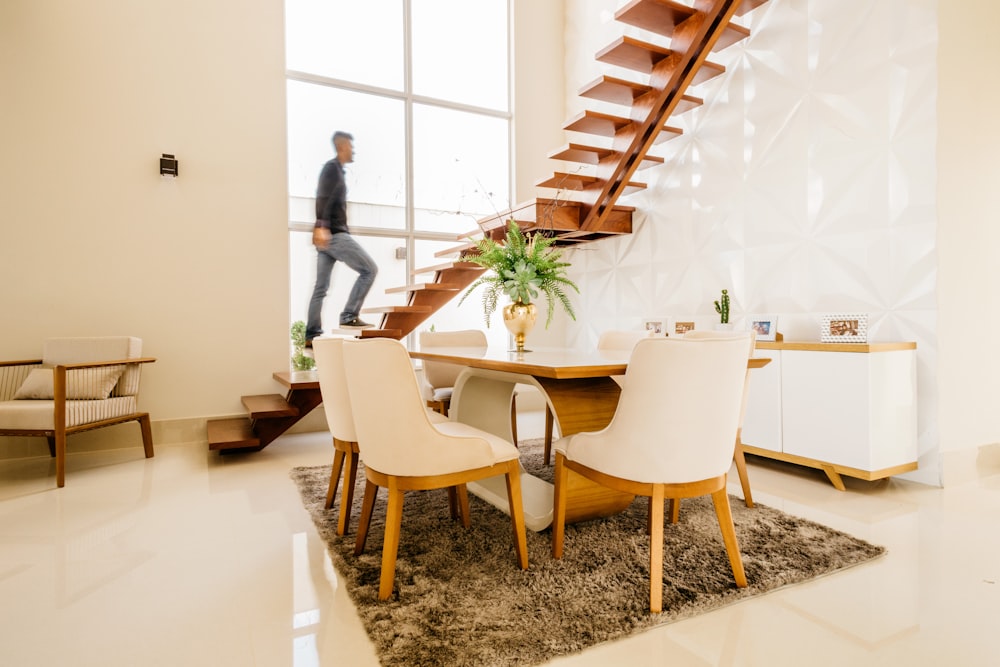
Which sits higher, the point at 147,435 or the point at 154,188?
the point at 154,188

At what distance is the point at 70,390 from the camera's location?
11.1 feet

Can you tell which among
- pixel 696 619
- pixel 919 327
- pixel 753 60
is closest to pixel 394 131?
pixel 753 60

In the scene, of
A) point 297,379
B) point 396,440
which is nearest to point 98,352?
point 297,379

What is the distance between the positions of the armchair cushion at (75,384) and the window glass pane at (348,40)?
10.3 feet

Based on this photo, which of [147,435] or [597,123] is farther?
[597,123]

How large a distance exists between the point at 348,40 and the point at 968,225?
16.9 ft

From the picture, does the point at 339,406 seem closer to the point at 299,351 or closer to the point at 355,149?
the point at 299,351

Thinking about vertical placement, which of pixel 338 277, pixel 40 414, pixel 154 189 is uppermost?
pixel 154 189

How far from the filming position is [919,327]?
2.84 m

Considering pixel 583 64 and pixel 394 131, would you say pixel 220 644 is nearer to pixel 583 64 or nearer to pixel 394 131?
pixel 394 131

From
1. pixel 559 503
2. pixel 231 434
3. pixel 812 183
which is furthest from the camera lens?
pixel 231 434

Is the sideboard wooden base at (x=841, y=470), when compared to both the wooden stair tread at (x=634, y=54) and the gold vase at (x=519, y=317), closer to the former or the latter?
the gold vase at (x=519, y=317)

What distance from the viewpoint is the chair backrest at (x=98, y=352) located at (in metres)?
3.64

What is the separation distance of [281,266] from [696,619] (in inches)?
165
